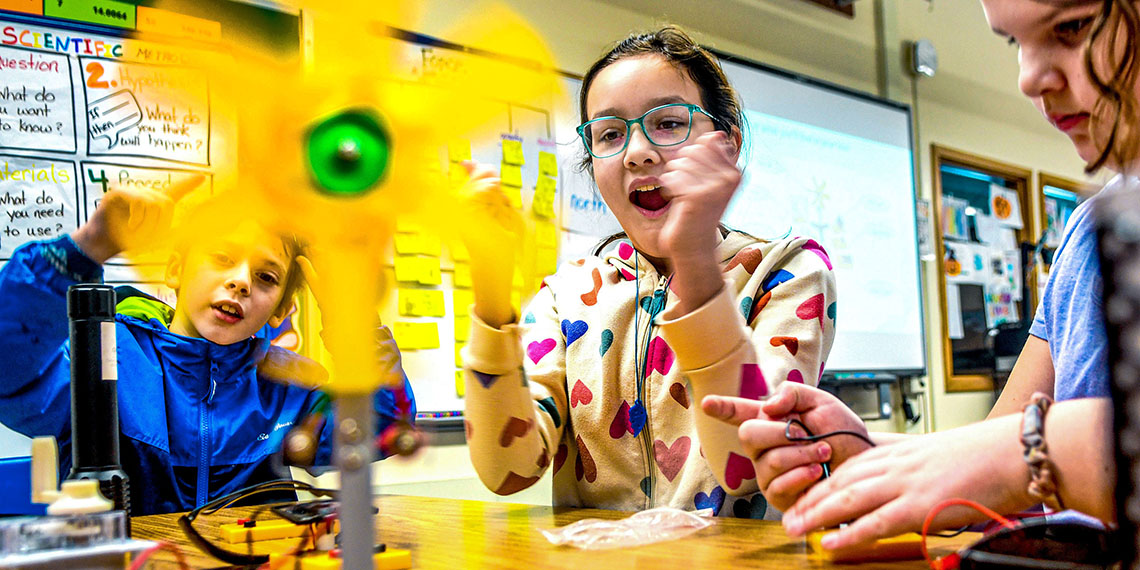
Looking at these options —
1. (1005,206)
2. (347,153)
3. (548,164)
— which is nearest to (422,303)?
(548,164)

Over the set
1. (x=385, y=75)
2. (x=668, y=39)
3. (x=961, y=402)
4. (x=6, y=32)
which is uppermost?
(x=6, y=32)

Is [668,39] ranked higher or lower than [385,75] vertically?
higher

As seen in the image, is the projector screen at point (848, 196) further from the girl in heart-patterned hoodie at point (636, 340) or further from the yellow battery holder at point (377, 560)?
the yellow battery holder at point (377, 560)

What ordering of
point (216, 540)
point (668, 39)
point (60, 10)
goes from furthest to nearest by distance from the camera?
point (60, 10), point (668, 39), point (216, 540)

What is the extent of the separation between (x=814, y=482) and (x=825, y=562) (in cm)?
7

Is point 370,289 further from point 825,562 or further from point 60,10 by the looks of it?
point 60,10

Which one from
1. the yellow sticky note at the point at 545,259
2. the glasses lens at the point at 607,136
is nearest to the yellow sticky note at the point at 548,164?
the glasses lens at the point at 607,136

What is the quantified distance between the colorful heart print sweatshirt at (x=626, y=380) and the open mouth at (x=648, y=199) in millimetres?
93

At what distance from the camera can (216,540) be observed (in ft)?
2.76

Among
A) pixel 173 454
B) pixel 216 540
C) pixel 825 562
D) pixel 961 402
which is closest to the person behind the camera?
pixel 825 562

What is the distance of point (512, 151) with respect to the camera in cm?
226

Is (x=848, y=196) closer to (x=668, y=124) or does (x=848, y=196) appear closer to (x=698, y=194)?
(x=668, y=124)

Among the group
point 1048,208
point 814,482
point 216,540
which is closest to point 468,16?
point 814,482

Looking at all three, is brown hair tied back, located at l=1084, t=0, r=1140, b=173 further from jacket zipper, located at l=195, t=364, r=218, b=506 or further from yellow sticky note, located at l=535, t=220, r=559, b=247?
jacket zipper, located at l=195, t=364, r=218, b=506
